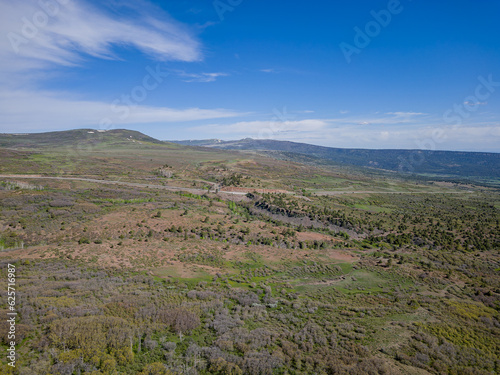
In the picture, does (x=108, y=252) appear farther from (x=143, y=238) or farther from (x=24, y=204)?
(x=24, y=204)

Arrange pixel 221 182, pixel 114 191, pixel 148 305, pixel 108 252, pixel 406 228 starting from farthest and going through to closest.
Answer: pixel 221 182
pixel 114 191
pixel 406 228
pixel 108 252
pixel 148 305

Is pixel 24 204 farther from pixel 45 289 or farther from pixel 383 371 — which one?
pixel 383 371

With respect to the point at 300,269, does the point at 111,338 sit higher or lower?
higher

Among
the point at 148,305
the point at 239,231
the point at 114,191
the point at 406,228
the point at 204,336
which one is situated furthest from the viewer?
the point at 114,191

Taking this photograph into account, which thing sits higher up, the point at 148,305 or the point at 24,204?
the point at 24,204

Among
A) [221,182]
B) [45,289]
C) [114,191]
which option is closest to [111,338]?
[45,289]

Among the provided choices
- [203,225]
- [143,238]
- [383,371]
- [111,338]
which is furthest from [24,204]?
[383,371]

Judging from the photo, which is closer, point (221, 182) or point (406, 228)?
point (406, 228)

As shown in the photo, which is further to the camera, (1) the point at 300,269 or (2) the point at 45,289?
(1) the point at 300,269

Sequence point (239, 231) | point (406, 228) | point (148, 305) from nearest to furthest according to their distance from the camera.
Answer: point (148, 305)
point (239, 231)
point (406, 228)
